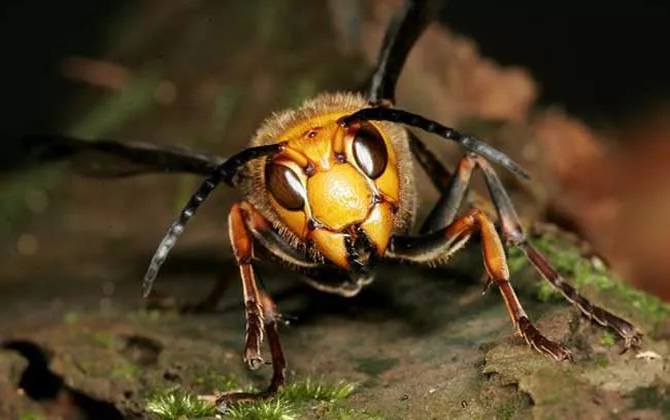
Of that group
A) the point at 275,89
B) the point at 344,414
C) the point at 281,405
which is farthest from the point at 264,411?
the point at 275,89

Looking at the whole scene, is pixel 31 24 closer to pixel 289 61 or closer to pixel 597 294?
pixel 289 61

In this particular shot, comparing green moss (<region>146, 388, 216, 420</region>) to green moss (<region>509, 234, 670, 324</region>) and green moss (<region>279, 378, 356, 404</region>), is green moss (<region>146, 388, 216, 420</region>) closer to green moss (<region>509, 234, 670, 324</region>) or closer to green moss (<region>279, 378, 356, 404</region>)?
green moss (<region>279, 378, 356, 404</region>)

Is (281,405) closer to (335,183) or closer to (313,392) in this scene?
(313,392)

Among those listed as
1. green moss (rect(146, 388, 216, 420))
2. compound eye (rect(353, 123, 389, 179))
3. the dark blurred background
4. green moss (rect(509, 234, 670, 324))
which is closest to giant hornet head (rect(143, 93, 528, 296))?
compound eye (rect(353, 123, 389, 179))

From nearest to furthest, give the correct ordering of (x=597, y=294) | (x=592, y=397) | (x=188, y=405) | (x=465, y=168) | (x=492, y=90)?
(x=592, y=397)
(x=188, y=405)
(x=597, y=294)
(x=465, y=168)
(x=492, y=90)

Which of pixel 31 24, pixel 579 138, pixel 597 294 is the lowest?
pixel 31 24

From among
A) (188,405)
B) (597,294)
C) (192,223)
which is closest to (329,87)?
(192,223)

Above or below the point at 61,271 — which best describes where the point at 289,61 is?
above

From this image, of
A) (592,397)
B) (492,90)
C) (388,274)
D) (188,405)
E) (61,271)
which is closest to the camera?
(592,397)
